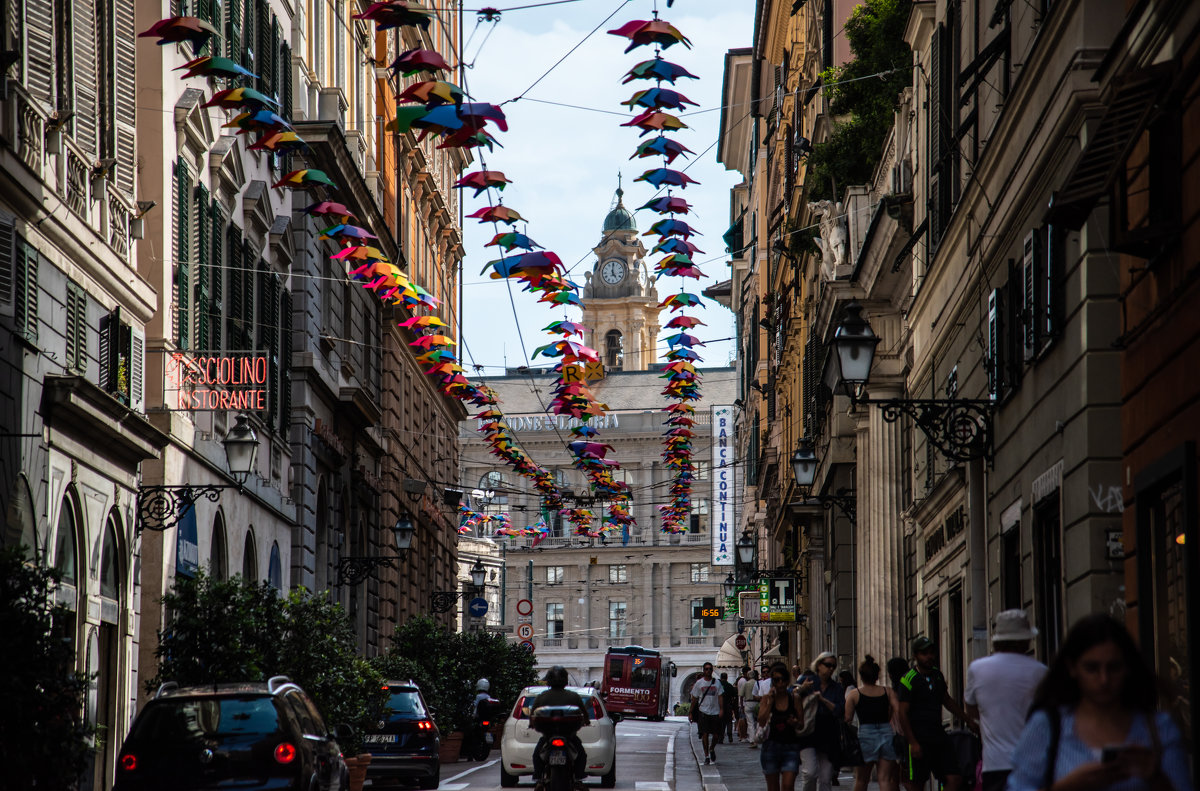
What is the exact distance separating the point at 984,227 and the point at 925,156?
4889 mm

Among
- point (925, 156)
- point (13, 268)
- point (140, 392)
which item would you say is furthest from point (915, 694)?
point (140, 392)

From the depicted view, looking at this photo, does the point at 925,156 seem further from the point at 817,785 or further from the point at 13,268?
the point at 13,268

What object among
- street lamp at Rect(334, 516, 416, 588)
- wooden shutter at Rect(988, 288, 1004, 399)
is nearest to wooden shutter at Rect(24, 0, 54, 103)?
wooden shutter at Rect(988, 288, 1004, 399)

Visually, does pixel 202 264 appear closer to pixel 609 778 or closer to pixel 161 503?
pixel 161 503

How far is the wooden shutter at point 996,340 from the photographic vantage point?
48.5 ft

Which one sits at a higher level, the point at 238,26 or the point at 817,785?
the point at 238,26

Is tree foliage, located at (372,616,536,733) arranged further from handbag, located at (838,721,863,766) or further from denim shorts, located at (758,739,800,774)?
denim shorts, located at (758,739,800,774)

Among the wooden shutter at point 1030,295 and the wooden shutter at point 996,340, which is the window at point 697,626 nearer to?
the wooden shutter at point 996,340

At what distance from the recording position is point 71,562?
19.4 metres

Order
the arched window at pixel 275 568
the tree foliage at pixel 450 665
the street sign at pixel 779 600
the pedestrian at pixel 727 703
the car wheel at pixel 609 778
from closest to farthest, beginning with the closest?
1. the car wheel at pixel 609 778
2. the arched window at pixel 275 568
3. the tree foliage at pixel 450 665
4. the pedestrian at pixel 727 703
5. the street sign at pixel 779 600

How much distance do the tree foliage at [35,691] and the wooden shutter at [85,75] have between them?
7.74 meters

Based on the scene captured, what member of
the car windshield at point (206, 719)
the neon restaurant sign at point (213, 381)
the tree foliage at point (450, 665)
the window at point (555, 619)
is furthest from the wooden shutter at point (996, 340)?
the window at point (555, 619)

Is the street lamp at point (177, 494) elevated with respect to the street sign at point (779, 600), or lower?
elevated

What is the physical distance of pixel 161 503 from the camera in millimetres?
22109
